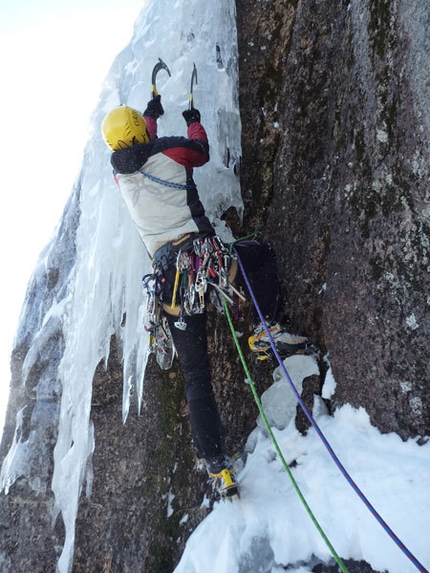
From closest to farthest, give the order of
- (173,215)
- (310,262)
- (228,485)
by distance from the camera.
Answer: (228,485) < (173,215) < (310,262)

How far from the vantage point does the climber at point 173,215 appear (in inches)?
125

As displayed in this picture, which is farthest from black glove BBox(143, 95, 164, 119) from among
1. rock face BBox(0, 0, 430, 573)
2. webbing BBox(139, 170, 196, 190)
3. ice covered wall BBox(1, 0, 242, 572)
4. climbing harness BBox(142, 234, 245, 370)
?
climbing harness BBox(142, 234, 245, 370)

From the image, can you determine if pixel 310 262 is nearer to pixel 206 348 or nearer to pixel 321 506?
pixel 206 348

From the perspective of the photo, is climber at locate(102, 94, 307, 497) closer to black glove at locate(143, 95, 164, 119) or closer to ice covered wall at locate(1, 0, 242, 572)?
black glove at locate(143, 95, 164, 119)

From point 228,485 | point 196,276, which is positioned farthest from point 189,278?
point 228,485

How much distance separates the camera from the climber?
125 inches

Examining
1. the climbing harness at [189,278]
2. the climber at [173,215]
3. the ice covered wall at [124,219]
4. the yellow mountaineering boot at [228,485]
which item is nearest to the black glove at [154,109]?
the ice covered wall at [124,219]

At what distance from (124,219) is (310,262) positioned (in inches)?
67.2

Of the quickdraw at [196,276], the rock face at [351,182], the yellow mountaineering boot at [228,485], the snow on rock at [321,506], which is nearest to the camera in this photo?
the snow on rock at [321,506]

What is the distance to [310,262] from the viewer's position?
352 centimetres

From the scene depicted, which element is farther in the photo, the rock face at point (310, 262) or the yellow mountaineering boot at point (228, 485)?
the yellow mountaineering boot at point (228, 485)

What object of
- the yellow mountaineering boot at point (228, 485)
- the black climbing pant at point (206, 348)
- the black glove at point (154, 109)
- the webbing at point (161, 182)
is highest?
the black glove at point (154, 109)

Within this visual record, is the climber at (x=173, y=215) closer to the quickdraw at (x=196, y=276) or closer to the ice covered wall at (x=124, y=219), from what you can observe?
the quickdraw at (x=196, y=276)

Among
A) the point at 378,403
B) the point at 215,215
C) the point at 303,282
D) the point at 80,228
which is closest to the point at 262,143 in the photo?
the point at 215,215
